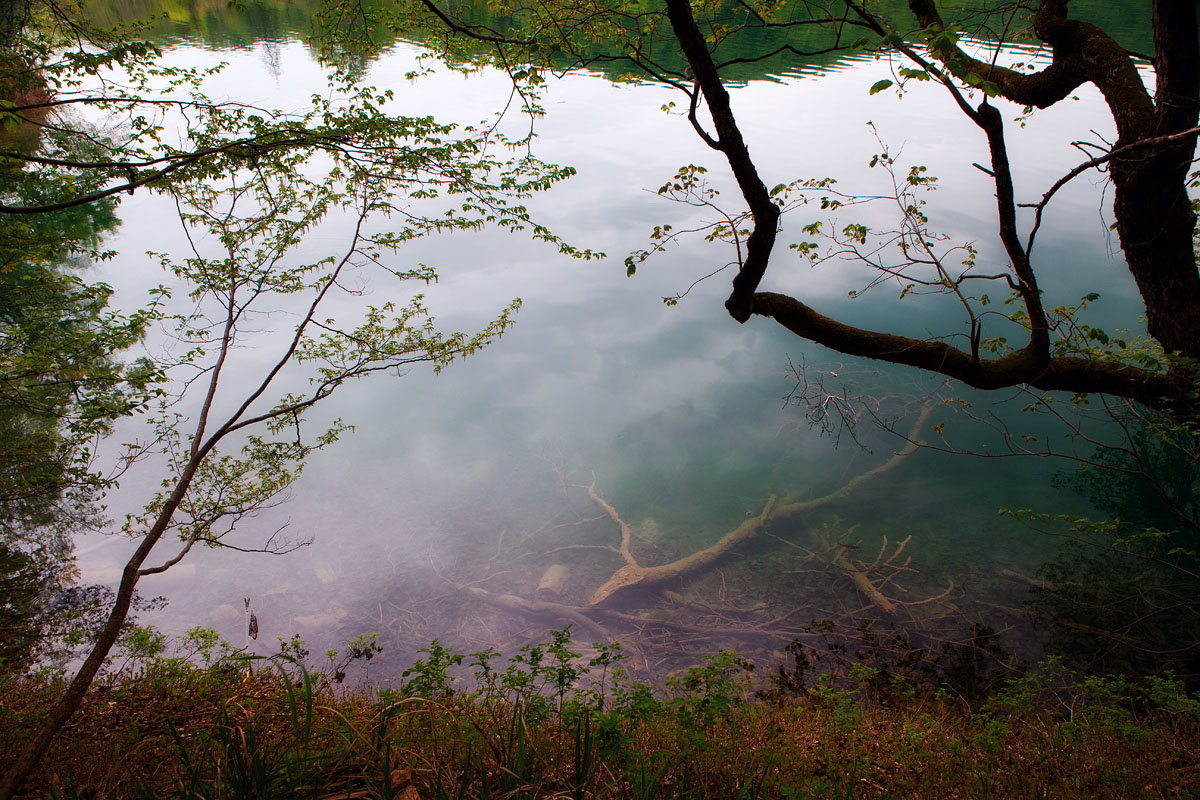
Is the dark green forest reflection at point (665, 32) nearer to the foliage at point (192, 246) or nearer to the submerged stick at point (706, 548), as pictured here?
the foliage at point (192, 246)

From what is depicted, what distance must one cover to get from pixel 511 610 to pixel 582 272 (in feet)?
31.5

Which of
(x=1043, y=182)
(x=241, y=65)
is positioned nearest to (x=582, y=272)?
(x=1043, y=182)

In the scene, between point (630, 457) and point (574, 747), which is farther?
point (630, 457)

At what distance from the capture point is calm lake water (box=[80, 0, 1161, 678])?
22.6 feet

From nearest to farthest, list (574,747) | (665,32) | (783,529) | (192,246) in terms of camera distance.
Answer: (574,747) → (192,246) → (783,529) → (665,32)

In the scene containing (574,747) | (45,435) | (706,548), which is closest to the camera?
(574,747)

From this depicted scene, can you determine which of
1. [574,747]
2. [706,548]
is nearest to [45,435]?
[574,747]

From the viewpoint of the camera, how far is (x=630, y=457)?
9.46 m

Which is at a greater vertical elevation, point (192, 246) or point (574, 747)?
point (192, 246)

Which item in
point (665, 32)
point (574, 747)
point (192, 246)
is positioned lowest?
point (574, 747)

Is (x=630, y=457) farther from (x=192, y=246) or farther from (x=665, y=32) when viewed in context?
(x=665, y=32)

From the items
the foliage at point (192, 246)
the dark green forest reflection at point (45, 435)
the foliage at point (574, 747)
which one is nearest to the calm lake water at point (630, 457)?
the dark green forest reflection at point (45, 435)

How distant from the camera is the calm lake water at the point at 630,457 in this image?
6891mm

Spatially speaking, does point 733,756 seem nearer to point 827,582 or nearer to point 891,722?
point 891,722
